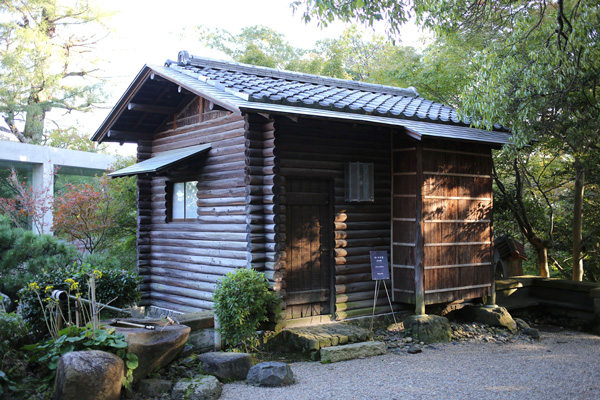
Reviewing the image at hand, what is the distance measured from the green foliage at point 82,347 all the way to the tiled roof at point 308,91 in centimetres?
392

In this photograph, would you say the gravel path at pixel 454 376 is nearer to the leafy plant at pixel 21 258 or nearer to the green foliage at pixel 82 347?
the green foliage at pixel 82 347

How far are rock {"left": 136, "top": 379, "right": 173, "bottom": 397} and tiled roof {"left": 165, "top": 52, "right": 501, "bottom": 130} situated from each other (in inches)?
164

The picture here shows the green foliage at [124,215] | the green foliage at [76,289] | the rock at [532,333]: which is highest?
the green foliage at [124,215]

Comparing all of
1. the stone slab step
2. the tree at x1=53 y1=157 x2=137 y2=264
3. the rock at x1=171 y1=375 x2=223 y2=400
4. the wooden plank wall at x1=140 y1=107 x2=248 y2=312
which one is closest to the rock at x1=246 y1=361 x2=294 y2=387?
the rock at x1=171 y1=375 x2=223 y2=400

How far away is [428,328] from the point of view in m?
9.78

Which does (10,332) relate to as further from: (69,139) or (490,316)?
(69,139)

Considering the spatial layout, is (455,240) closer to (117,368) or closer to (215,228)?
(215,228)

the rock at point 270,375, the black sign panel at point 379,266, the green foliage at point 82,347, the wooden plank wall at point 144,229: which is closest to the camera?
the green foliage at point 82,347

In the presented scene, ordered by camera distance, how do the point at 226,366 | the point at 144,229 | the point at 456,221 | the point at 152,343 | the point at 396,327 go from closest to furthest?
the point at 152,343, the point at 226,366, the point at 396,327, the point at 456,221, the point at 144,229

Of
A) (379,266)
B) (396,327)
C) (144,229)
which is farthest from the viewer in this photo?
(144,229)

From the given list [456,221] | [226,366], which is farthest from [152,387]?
[456,221]

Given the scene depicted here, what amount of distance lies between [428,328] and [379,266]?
54.7 inches

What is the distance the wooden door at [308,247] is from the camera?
9.62m

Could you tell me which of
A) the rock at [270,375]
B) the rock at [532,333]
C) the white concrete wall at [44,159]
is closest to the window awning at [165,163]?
the rock at [270,375]
